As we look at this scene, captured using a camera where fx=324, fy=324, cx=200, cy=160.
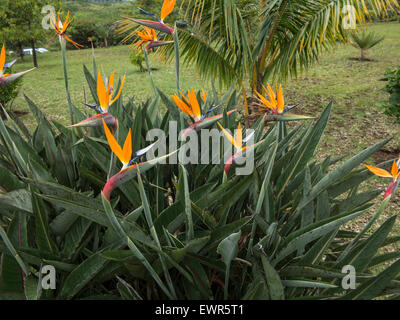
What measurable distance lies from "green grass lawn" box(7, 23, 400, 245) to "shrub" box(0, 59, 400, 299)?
186cm

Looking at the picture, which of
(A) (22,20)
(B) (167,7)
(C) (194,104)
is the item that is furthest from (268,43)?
(A) (22,20)

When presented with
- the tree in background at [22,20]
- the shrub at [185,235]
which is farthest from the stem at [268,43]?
the tree in background at [22,20]

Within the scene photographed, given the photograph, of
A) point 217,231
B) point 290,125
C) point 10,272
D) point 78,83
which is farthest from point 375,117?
point 78,83

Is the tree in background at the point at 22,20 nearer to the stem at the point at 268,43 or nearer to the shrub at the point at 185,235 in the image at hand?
the stem at the point at 268,43

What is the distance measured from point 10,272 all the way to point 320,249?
2.12ft

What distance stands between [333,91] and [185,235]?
212 inches

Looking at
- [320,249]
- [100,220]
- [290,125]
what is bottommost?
[290,125]

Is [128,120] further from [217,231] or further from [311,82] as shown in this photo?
[311,82]

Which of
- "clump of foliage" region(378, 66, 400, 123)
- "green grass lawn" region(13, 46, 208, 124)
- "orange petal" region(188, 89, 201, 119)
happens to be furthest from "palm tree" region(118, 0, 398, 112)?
"orange petal" region(188, 89, 201, 119)

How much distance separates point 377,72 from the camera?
20.7 ft

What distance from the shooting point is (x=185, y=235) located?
2.45 feet

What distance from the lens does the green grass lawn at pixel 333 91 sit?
3.62 meters

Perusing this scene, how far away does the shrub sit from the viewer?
0.60 metres

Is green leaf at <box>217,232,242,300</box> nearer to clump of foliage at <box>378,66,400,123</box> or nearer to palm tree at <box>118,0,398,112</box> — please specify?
palm tree at <box>118,0,398,112</box>
